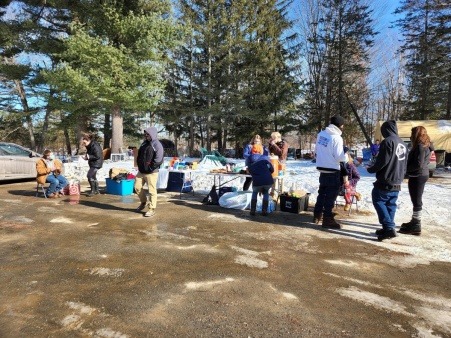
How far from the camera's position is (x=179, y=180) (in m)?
9.16

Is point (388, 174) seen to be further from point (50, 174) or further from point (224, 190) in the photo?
point (50, 174)

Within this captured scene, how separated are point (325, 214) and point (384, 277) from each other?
1998 mm

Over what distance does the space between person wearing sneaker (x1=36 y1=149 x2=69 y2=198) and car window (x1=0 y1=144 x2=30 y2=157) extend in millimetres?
3121

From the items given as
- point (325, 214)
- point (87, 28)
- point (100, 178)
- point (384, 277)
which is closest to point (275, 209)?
point (325, 214)

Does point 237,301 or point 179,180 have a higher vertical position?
point 179,180

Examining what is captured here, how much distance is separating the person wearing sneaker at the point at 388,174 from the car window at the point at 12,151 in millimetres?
10617

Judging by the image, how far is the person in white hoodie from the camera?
5301 mm

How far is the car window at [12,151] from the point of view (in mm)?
10148

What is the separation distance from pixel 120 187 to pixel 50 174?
5.87ft

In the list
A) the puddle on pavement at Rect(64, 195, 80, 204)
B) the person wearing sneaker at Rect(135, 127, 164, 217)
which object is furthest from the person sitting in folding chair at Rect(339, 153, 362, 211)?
the puddle on pavement at Rect(64, 195, 80, 204)

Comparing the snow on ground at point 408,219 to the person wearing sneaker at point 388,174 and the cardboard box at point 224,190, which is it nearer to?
the person wearing sneaker at point 388,174

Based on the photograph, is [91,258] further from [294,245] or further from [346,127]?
[346,127]

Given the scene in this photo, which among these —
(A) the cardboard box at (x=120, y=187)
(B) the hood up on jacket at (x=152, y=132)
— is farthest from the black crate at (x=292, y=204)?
(A) the cardboard box at (x=120, y=187)

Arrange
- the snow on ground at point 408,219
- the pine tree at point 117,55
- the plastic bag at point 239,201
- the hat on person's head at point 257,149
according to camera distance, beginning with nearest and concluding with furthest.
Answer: the snow on ground at point 408,219 → the plastic bag at point 239,201 → the hat on person's head at point 257,149 → the pine tree at point 117,55
